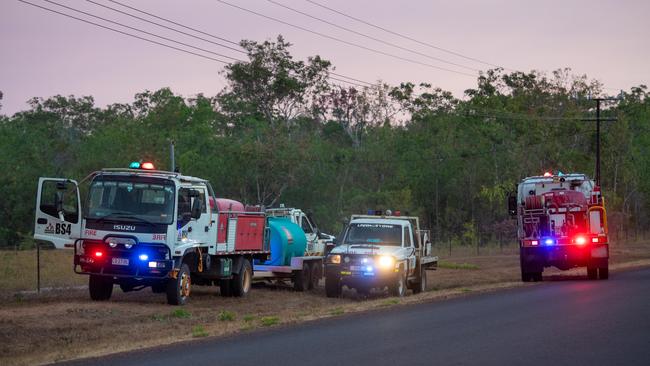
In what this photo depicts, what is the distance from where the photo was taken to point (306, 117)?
77.4 m

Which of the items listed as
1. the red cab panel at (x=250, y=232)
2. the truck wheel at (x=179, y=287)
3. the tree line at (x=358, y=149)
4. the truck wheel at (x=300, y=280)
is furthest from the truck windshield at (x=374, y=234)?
the tree line at (x=358, y=149)

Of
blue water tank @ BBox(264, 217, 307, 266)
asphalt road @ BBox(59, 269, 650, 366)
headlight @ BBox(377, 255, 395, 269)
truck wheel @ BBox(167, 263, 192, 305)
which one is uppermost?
blue water tank @ BBox(264, 217, 307, 266)

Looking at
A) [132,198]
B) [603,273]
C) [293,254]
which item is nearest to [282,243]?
[293,254]

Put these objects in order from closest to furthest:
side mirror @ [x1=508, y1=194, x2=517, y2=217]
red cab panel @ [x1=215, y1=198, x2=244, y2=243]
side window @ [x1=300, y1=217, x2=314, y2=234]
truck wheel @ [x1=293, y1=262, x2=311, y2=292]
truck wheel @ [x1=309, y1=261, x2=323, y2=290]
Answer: red cab panel @ [x1=215, y1=198, x2=244, y2=243] < truck wheel @ [x1=293, y1=262, x2=311, y2=292] < truck wheel @ [x1=309, y1=261, x2=323, y2=290] < side window @ [x1=300, y1=217, x2=314, y2=234] < side mirror @ [x1=508, y1=194, x2=517, y2=217]

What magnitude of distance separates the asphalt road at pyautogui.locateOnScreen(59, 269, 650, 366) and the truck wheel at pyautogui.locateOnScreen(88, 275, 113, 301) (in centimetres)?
572

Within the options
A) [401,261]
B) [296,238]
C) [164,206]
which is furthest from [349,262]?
[164,206]

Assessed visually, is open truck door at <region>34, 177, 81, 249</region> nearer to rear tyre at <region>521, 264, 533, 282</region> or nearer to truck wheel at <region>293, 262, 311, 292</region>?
truck wheel at <region>293, 262, 311, 292</region>

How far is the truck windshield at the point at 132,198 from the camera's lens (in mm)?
22000

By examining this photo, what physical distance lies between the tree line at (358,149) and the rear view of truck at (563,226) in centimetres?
2636

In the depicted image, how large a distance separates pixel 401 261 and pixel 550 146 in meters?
40.5

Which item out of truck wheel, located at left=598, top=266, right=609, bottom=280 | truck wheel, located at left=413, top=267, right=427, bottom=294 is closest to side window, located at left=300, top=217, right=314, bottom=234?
truck wheel, located at left=413, top=267, right=427, bottom=294

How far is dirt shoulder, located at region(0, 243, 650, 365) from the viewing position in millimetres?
15672

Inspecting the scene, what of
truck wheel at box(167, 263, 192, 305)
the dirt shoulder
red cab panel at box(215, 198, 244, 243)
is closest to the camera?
the dirt shoulder

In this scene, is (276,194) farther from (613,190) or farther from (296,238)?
(296,238)
